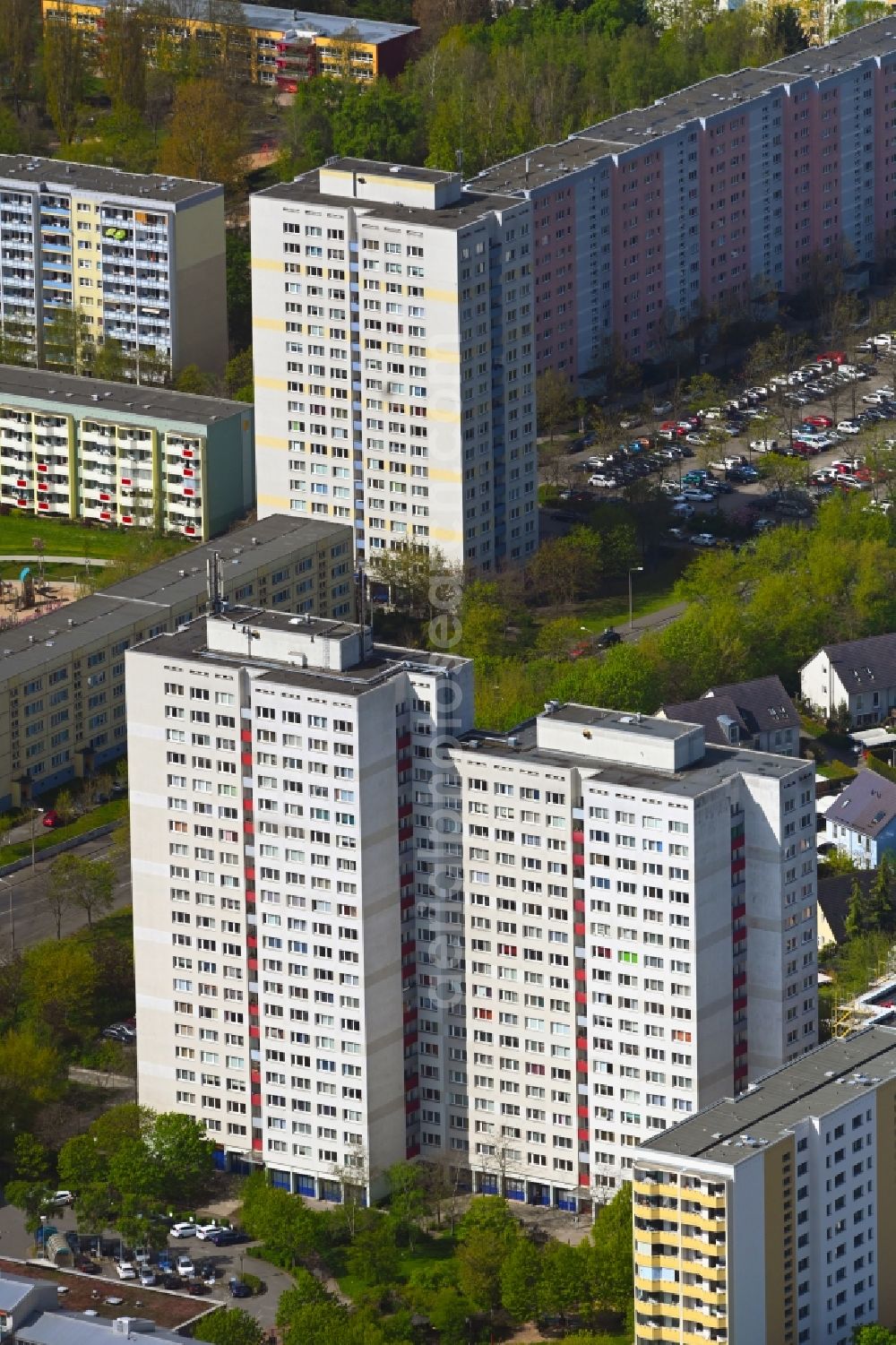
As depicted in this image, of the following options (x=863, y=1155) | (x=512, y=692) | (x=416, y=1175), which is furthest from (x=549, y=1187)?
(x=512, y=692)

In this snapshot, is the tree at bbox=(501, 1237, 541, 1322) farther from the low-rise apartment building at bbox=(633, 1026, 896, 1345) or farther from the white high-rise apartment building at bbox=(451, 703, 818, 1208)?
the white high-rise apartment building at bbox=(451, 703, 818, 1208)

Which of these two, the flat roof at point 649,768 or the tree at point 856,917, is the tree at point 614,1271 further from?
the tree at point 856,917

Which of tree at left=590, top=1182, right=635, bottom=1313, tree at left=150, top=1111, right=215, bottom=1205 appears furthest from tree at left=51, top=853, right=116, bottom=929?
tree at left=590, top=1182, right=635, bottom=1313

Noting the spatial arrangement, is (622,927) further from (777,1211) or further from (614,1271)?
(777,1211)

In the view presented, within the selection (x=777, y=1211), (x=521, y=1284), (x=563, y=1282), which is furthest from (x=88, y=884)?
(x=777, y=1211)

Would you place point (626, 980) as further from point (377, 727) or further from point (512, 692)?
point (512, 692)

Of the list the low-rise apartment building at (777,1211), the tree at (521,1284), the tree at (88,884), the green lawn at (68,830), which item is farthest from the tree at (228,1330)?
the green lawn at (68,830)

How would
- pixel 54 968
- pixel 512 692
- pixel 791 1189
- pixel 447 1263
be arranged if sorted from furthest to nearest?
pixel 512 692
pixel 54 968
pixel 447 1263
pixel 791 1189
